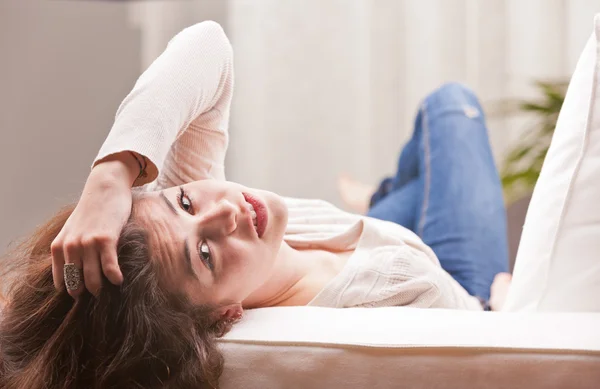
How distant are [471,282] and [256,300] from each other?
26.1 inches

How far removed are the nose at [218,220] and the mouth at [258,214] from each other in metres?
0.06

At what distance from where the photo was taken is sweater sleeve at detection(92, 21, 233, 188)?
1.04 m

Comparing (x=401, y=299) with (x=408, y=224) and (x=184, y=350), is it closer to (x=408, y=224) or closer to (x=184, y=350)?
(x=184, y=350)

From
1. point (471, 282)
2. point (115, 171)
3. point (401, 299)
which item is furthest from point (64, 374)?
point (471, 282)

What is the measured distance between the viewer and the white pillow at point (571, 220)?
0.98 m

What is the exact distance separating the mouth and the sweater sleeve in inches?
6.1

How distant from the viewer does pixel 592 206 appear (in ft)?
3.22

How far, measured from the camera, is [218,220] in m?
1.05

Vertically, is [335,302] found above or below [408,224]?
above

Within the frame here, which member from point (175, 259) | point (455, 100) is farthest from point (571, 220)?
point (455, 100)

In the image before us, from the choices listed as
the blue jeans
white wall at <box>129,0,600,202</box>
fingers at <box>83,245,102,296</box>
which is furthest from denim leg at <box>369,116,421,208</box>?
fingers at <box>83,245,102,296</box>

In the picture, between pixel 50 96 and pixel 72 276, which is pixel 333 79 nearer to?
pixel 50 96

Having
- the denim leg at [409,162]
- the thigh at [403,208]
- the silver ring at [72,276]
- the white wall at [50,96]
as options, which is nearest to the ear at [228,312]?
the silver ring at [72,276]

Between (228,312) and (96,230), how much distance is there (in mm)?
238
